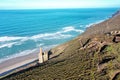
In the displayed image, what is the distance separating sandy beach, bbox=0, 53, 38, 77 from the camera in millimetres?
39656

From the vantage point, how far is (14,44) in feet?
193

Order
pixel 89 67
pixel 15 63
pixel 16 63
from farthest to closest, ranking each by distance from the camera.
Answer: pixel 16 63, pixel 15 63, pixel 89 67

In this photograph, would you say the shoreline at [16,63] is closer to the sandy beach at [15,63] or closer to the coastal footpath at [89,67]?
the sandy beach at [15,63]

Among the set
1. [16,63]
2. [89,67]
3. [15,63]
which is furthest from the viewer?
[16,63]

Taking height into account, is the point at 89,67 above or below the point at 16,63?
above

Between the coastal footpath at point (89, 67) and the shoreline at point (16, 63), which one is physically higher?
the coastal footpath at point (89, 67)

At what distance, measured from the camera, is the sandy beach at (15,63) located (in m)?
39.7

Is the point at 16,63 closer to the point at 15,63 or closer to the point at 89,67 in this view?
the point at 15,63

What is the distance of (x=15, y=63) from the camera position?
139 ft

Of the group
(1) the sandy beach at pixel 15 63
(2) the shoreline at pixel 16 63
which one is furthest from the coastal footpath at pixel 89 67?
(1) the sandy beach at pixel 15 63

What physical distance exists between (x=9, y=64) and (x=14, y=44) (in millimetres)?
17881

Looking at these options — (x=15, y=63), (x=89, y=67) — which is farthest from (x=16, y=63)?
(x=89, y=67)

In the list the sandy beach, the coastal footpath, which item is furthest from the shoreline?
the coastal footpath

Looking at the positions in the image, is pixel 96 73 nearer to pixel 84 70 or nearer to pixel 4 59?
pixel 84 70
